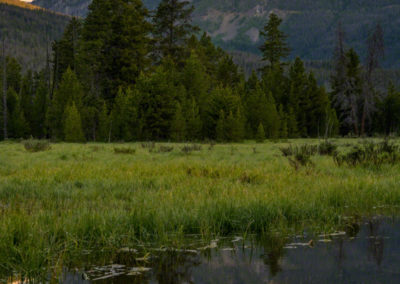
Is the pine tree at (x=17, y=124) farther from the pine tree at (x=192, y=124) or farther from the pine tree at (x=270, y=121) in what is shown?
the pine tree at (x=270, y=121)

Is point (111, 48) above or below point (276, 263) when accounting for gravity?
above

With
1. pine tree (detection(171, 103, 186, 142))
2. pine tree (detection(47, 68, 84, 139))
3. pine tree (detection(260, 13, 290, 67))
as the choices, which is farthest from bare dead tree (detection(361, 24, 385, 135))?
pine tree (detection(47, 68, 84, 139))

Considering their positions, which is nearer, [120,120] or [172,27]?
[120,120]

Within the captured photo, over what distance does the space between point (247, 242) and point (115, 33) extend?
4459 centimetres

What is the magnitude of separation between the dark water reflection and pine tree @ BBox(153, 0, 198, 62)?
47826 mm

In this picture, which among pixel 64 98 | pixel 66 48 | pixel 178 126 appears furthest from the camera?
pixel 66 48

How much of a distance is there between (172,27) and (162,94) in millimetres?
16759

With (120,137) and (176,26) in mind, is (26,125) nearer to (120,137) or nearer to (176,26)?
(120,137)

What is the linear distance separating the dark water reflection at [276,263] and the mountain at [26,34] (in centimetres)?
15315

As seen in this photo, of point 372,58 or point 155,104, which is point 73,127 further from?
point 372,58

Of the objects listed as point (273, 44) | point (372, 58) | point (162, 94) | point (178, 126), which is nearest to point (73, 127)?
point (162, 94)

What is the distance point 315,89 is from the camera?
5497 cm

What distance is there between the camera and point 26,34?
18038 cm

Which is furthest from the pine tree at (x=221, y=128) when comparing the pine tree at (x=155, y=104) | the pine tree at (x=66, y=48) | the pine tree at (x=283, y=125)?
the pine tree at (x=66, y=48)
